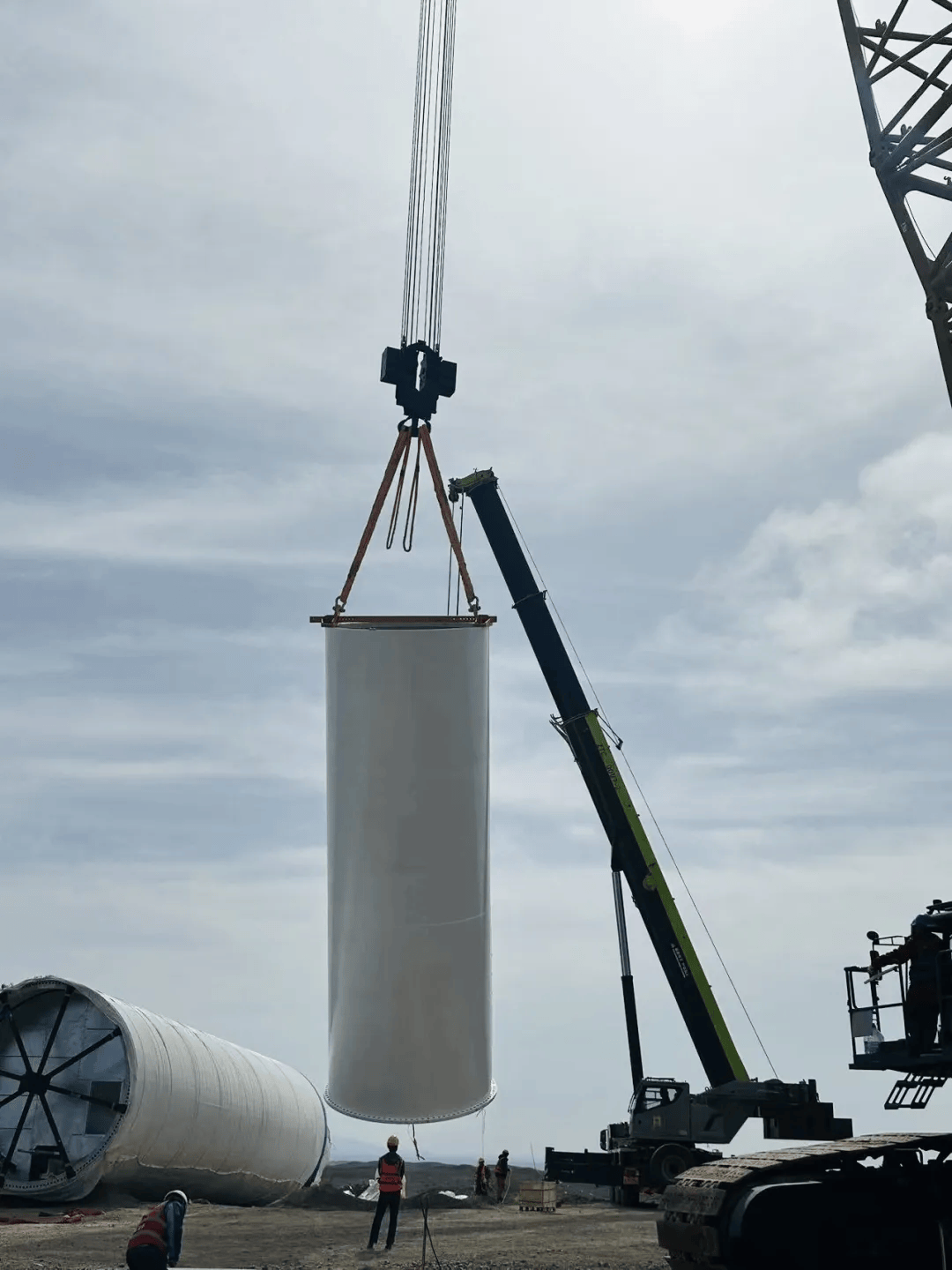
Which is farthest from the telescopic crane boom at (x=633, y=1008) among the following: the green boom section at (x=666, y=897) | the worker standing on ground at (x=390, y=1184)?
the worker standing on ground at (x=390, y=1184)

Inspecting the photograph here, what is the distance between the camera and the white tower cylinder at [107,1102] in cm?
2014

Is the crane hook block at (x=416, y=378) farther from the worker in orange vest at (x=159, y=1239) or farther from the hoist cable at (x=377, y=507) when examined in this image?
the worker in orange vest at (x=159, y=1239)

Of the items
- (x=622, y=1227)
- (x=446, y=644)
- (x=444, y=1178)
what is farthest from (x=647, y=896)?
(x=444, y=1178)

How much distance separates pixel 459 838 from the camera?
12336 mm

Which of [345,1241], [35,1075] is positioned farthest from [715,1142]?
[35,1075]

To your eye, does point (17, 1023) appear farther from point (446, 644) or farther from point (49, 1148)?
point (446, 644)

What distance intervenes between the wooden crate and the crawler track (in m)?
10.4

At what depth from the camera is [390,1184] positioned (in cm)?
1496

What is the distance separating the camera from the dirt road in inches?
552

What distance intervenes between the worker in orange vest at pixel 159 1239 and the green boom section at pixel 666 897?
1195 centimetres

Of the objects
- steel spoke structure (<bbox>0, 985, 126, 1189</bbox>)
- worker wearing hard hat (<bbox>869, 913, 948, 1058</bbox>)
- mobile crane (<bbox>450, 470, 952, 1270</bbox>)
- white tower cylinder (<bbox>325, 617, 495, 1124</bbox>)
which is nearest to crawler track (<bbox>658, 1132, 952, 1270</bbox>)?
mobile crane (<bbox>450, 470, 952, 1270</bbox>)

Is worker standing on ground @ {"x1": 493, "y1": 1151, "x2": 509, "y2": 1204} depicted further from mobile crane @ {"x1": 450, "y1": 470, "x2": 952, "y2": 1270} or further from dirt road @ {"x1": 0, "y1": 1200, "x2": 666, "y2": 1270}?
dirt road @ {"x1": 0, "y1": 1200, "x2": 666, "y2": 1270}

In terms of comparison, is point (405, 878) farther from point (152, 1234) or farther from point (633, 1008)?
point (633, 1008)

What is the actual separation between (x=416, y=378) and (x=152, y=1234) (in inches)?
332
